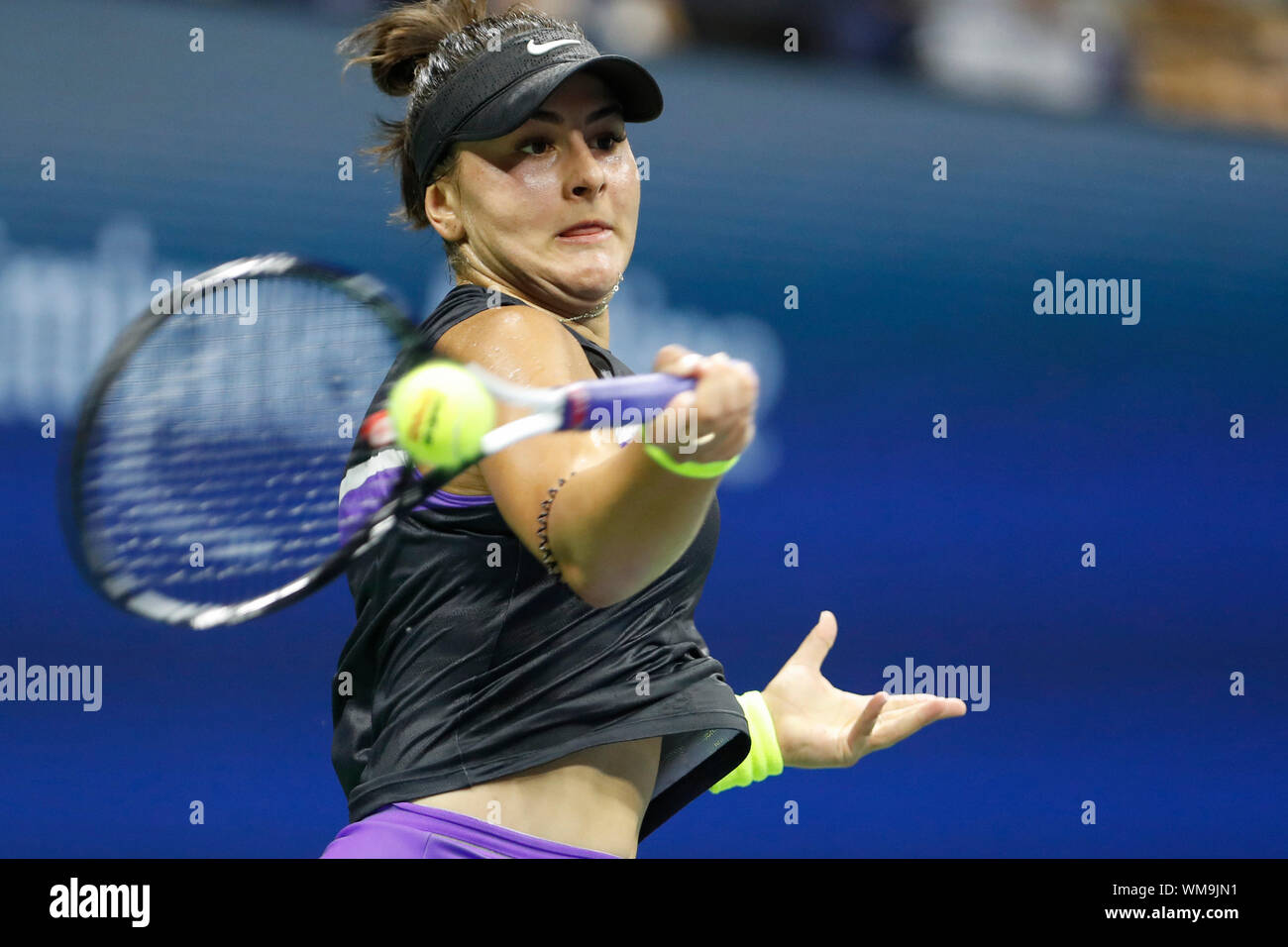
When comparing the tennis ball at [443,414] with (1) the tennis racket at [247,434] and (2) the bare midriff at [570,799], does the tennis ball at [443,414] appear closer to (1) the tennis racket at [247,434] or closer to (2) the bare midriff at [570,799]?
(1) the tennis racket at [247,434]

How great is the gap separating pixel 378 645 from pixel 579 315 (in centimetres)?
44

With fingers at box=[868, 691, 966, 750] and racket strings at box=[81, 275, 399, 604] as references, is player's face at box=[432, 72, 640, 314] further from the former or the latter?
fingers at box=[868, 691, 966, 750]

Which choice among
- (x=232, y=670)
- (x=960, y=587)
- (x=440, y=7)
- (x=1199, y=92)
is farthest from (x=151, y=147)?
(x=1199, y=92)

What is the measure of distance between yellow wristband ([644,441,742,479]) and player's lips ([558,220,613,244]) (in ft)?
1.65

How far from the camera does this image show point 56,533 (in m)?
2.80

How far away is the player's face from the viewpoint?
1.62 meters

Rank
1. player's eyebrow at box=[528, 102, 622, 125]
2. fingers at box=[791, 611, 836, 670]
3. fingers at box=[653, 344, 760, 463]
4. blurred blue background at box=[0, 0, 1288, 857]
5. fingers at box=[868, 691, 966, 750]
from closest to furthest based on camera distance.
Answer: fingers at box=[653, 344, 760, 463] < player's eyebrow at box=[528, 102, 622, 125] < fingers at box=[868, 691, 966, 750] < fingers at box=[791, 611, 836, 670] < blurred blue background at box=[0, 0, 1288, 857]

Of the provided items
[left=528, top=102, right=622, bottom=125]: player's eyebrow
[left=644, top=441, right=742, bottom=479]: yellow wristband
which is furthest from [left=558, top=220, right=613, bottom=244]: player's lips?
[left=644, top=441, right=742, bottom=479]: yellow wristband

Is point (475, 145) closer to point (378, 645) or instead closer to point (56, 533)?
point (378, 645)

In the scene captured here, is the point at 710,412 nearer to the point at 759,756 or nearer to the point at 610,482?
the point at 610,482

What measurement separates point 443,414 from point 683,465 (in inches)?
8.4

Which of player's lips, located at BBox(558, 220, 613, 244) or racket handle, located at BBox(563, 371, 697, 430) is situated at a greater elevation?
player's lips, located at BBox(558, 220, 613, 244)

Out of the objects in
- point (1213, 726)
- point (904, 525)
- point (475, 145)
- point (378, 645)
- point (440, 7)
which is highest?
point (440, 7)

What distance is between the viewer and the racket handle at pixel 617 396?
1238 millimetres
